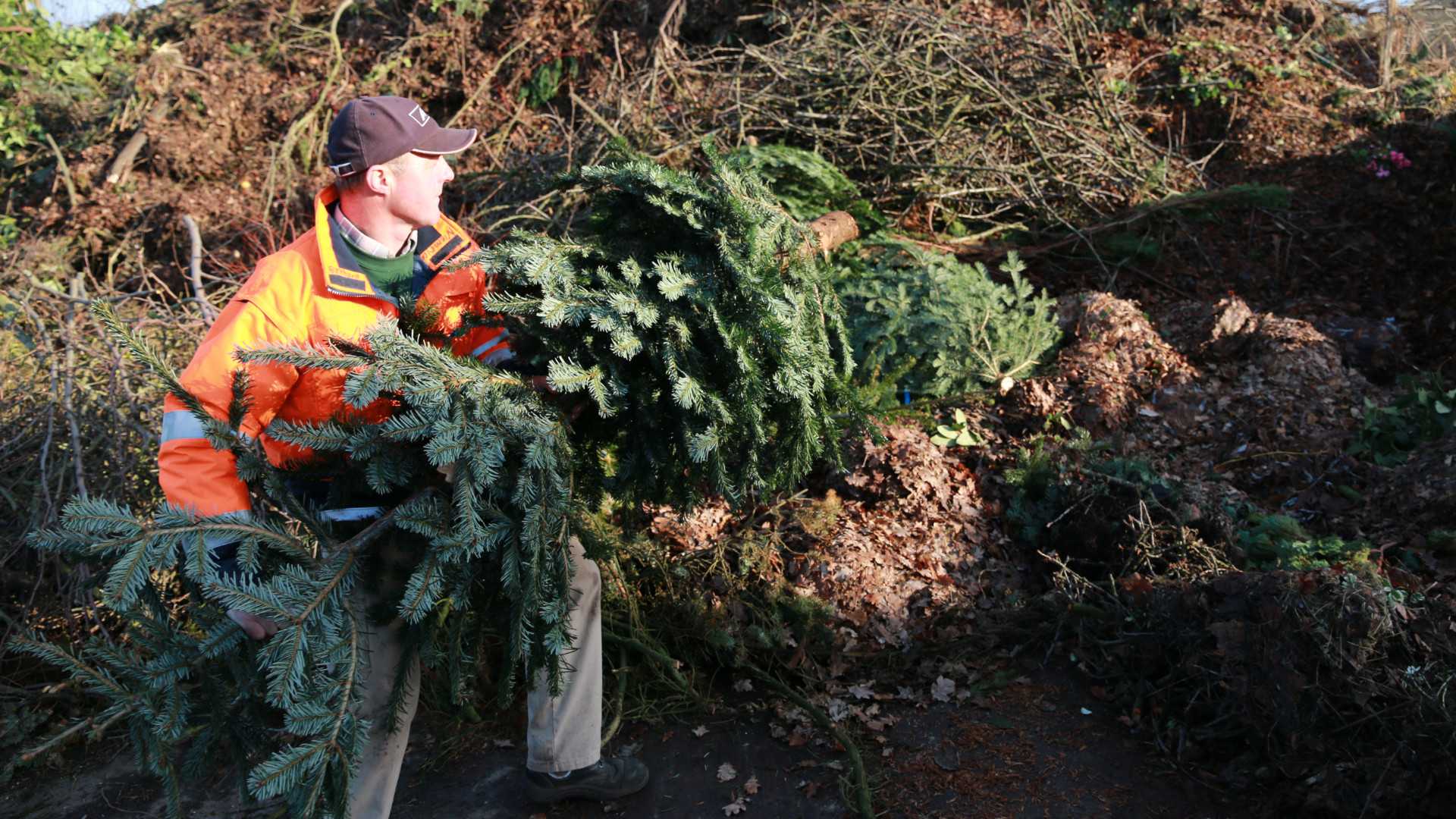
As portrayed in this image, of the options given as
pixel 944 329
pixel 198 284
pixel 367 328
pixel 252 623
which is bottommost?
pixel 944 329

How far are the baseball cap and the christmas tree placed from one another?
1.60ft

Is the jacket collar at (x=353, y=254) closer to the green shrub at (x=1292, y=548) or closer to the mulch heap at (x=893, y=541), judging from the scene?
the mulch heap at (x=893, y=541)

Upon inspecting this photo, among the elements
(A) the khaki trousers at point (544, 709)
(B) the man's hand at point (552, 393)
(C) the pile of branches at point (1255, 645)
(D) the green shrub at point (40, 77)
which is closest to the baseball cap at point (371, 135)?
(B) the man's hand at point (552, 393)

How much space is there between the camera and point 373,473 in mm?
2262

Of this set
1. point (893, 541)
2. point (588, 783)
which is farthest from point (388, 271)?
point (893, 541)

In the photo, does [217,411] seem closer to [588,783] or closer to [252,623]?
[252,623]

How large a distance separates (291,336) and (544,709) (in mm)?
1563

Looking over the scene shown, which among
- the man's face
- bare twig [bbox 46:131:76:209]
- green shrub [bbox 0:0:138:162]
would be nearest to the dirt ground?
the man's face

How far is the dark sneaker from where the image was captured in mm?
3031

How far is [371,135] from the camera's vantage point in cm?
259

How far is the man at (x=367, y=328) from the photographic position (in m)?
2.26

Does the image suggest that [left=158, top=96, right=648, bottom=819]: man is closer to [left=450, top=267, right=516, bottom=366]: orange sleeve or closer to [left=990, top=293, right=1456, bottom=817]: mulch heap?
[left=450, top=267, right=516, bottom=366]: orange sleeve

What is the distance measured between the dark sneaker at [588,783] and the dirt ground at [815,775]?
0.08 meters

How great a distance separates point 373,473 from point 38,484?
3.11 meters
